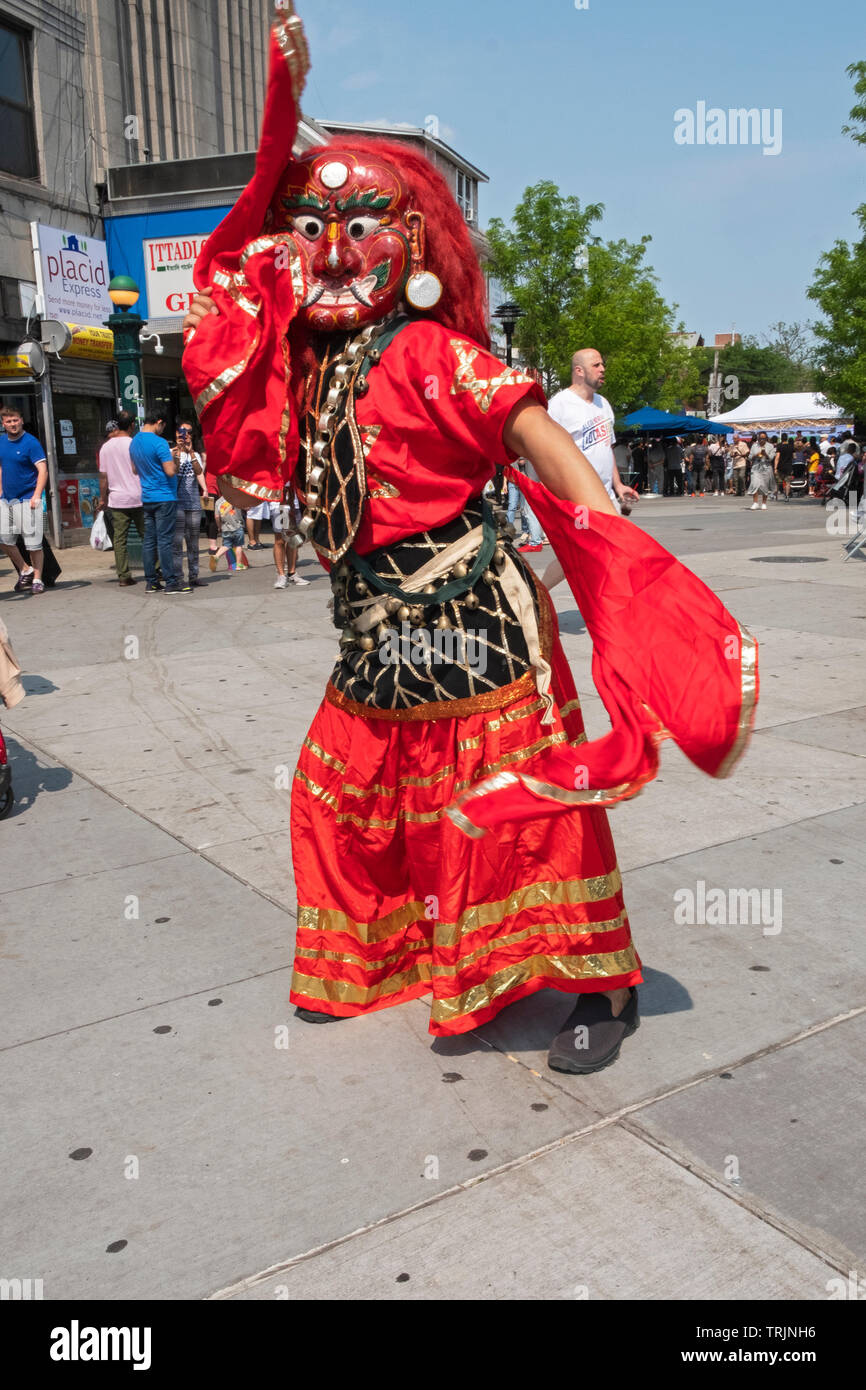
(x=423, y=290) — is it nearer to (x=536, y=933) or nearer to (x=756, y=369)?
(x=536, y=933)

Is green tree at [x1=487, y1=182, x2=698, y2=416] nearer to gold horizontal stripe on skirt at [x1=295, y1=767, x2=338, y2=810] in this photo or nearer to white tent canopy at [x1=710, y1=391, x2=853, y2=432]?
white tent canopy at [x1=710, y1=391, x2=853, y2=432]

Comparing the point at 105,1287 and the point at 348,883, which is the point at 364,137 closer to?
the point at 348,883

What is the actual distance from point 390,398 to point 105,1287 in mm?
1829

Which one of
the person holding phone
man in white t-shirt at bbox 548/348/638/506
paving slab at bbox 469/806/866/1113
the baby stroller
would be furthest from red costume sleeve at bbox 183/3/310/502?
the person holding phone

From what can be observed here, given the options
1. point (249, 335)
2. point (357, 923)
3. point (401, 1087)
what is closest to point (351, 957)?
point (357, 923)

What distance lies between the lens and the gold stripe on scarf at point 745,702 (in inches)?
86.6

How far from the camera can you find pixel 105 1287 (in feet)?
6.69

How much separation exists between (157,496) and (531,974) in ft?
29.6

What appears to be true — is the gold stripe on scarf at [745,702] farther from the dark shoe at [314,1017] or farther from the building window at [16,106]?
the building window at [16,106]

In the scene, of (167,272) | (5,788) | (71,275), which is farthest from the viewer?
(167,272)

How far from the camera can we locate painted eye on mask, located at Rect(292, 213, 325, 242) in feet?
8.40

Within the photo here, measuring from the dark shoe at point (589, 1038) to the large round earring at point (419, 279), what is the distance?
1.68m

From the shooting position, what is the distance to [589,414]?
22.4ft
